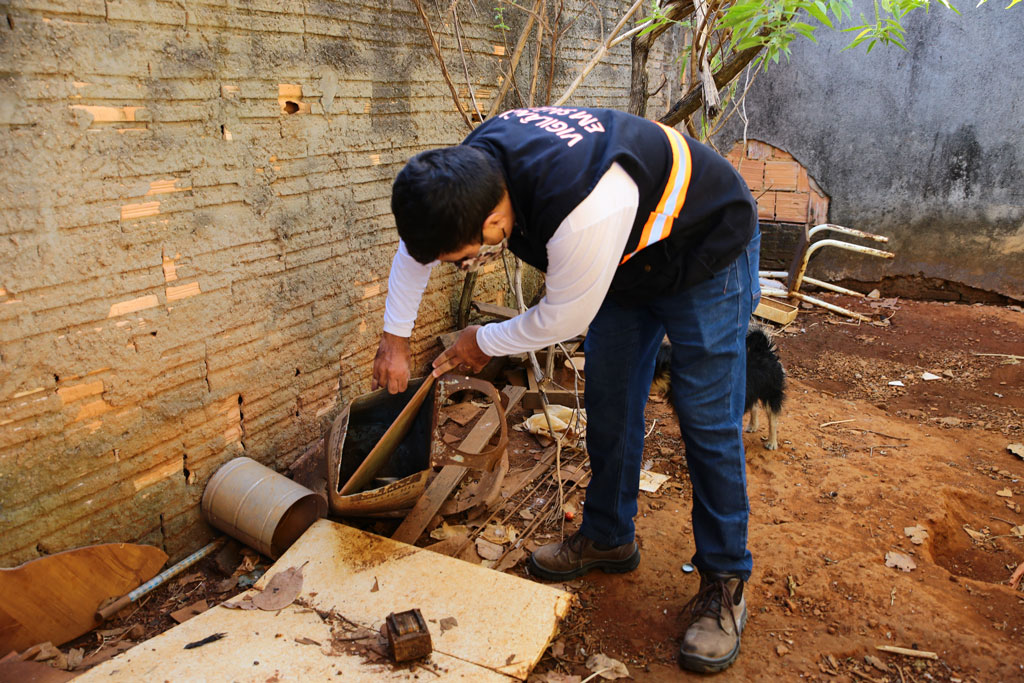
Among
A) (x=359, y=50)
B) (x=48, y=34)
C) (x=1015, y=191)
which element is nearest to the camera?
(x=48, y=34)

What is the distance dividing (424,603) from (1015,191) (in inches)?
304

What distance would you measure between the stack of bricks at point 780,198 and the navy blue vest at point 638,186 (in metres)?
6.27

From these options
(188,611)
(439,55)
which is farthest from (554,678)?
(439,55)

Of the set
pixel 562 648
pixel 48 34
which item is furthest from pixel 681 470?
pixel 48 34

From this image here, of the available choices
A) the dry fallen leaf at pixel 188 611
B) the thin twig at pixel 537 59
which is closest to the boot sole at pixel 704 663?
the dry fallen leaf at pixel 188 611

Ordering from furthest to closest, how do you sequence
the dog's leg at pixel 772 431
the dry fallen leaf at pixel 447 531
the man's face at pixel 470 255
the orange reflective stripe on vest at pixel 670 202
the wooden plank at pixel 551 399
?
the wooden plank at pixel 551 399 → the dog's leg at pixel 772 431 → the dry fallen leaf at pixel 447 531 → the orange reflective stripe on vest at pixel 670 202 → the man's face at pixel 470 255

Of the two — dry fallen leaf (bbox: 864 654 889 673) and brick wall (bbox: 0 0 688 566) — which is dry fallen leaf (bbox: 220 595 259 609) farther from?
dry fallen leaf (bbox: 864 654 889 673)

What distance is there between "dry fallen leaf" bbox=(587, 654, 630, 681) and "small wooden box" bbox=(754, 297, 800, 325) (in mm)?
4620

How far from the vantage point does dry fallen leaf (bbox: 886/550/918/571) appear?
3.05 metres

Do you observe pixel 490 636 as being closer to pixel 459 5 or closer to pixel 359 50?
pixel 359 50

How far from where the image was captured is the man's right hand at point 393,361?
8.31 ft

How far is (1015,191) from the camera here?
731 cm

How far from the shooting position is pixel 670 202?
2.12 meters

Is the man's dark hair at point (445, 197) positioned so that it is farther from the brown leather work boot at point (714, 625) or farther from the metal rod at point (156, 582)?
the metal rod at point (156, 582)
